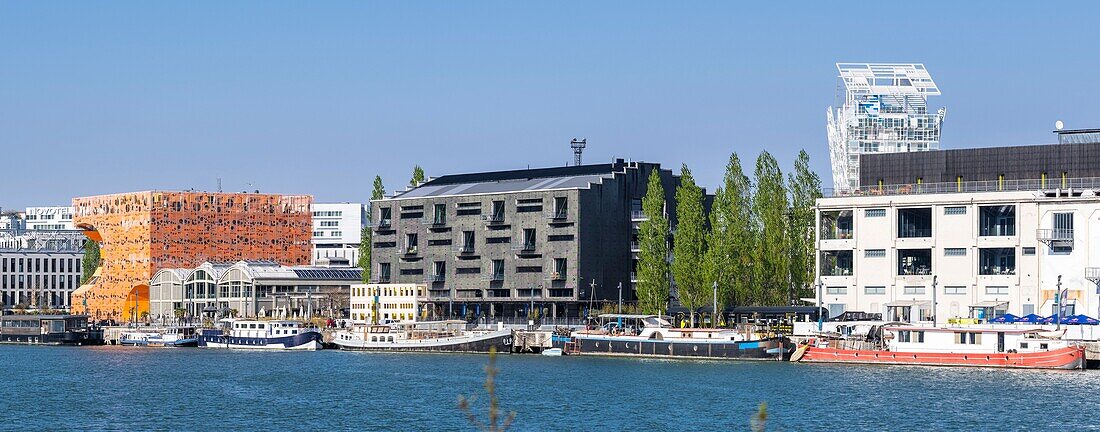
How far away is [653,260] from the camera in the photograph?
165 metres

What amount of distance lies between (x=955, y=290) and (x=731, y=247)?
2443cm

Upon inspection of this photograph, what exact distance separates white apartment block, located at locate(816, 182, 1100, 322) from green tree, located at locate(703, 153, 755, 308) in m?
11.1

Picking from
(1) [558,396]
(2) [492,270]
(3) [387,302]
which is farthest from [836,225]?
(3) [387,302]

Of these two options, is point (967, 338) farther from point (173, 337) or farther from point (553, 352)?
point (173, 337)

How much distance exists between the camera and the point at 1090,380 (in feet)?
357

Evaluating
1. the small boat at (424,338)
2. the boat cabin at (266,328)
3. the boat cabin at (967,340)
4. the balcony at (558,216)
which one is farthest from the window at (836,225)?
Result: the boat cabin at (266,328)

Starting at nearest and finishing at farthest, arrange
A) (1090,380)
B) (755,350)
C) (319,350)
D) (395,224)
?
1. (1090,380)
2. (755,350)
3. (319,350)
4. (395,224)

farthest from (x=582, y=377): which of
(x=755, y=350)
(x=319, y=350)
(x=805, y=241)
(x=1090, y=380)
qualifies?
(x=319, y=350)

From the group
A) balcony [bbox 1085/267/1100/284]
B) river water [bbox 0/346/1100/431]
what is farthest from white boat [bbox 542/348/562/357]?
balcony [bbox 1085/267/1100/284]

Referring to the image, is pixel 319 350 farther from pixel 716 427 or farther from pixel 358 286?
pixel 716 427

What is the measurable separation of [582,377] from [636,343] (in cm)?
2527

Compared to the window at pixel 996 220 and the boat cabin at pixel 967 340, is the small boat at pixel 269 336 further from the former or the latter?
the window at pixel 996 220

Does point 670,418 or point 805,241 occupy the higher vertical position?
point 805,241

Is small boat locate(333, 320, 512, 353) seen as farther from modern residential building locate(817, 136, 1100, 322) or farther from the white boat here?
modern residential building locate(817, 136, 1100, 322)
